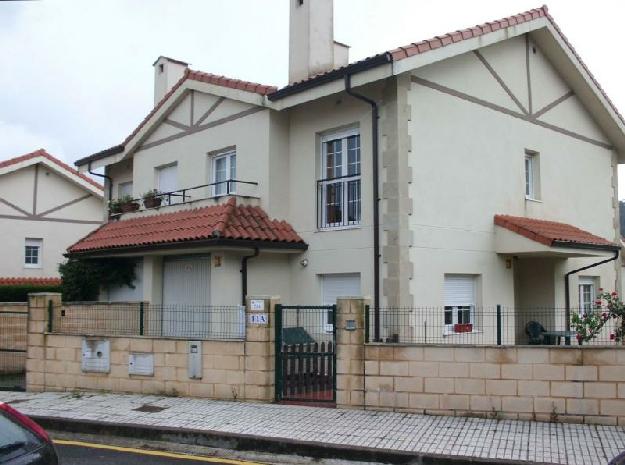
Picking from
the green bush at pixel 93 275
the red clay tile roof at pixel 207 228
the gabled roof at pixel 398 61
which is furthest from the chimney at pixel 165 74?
the green bush at pixel 93 275

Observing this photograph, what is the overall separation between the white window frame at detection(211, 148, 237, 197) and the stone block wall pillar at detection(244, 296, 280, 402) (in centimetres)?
514

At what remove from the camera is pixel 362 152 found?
1245cm

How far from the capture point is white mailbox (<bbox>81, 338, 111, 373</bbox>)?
1100 cm

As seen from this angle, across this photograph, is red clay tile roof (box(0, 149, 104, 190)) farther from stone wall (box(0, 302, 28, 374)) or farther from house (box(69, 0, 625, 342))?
stone wall (box(0, 302, 28, 374))

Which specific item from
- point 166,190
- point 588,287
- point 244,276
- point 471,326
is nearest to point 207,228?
point 244,276

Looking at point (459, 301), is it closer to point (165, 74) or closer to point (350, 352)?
point (350, 352)

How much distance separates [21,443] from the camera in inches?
163

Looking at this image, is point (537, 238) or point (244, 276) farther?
point (244, 276)

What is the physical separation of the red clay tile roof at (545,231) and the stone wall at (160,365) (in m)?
5.81

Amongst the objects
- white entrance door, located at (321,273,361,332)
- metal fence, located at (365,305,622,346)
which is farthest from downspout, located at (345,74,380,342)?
white entrance door, located at (321,273,361,332)

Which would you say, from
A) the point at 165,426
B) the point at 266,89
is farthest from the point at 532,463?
the point at 266,89

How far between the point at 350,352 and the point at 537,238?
5.28 m

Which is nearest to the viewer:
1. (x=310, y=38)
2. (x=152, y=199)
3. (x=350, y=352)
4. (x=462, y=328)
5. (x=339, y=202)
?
(x=350, y=352)

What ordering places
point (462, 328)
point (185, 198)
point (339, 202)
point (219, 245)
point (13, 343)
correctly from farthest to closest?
point (185, 198) < point (13, 343) < point (339, 202) < point (462, 328) < point (219, 245)
